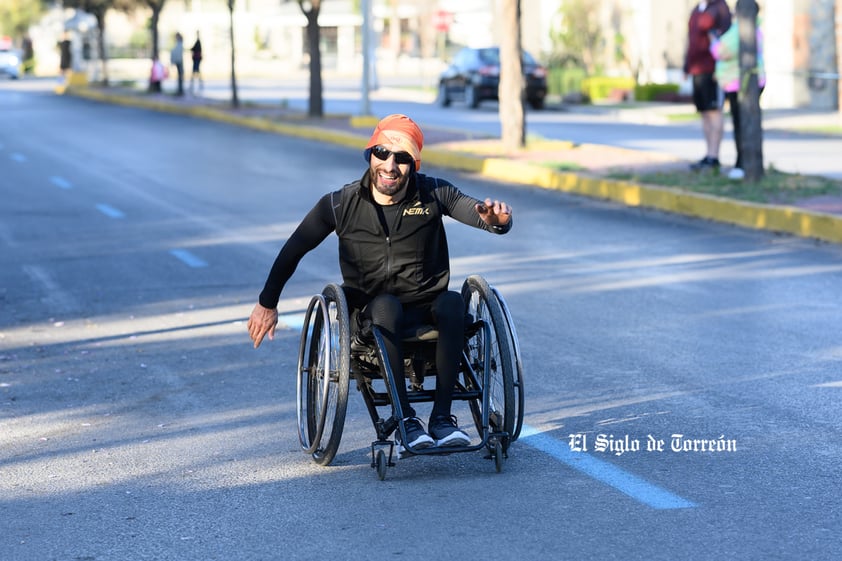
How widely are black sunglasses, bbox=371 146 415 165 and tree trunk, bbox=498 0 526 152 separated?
1656cm

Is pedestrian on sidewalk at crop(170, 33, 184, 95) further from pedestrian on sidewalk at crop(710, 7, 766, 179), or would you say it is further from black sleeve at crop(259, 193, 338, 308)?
black sleeve at crop(259, 193, 338, 308)

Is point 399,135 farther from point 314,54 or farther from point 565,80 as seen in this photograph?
point 565,80

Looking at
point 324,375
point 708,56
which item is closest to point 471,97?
point 708,56

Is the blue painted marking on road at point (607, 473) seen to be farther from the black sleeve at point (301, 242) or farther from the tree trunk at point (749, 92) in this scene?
the tree trunk at point (749, 92)

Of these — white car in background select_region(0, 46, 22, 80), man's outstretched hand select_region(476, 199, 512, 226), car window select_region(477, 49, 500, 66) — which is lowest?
man's outstretched hand select_region(476, 199, 512, 226)

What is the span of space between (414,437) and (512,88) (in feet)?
57.2

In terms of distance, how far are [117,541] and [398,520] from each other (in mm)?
978

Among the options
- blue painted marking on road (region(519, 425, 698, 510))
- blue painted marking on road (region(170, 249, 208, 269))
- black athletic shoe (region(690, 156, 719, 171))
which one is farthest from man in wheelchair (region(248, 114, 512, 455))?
black athletic shoe (region(690, 156, 719, 171))

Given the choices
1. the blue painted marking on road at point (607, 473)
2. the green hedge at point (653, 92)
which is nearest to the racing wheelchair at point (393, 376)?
the blue painted marking on road at point (607, 473)

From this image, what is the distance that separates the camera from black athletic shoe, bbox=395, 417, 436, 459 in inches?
232

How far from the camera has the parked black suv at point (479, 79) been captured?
3709cm

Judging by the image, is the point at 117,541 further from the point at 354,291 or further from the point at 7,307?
the point at 7,307

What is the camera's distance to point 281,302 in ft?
34.9

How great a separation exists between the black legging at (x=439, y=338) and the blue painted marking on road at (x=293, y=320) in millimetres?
3588
